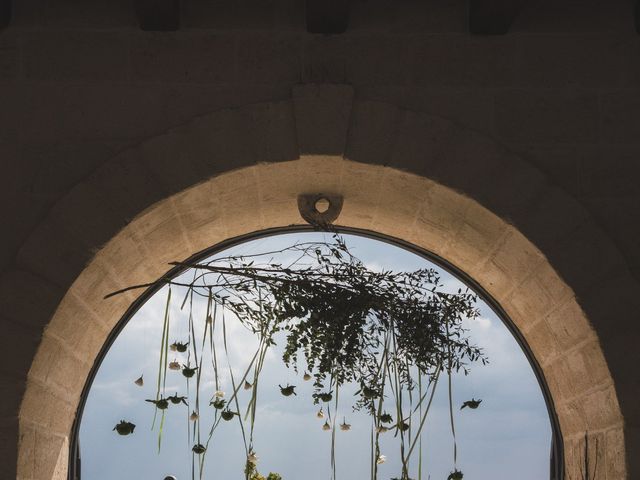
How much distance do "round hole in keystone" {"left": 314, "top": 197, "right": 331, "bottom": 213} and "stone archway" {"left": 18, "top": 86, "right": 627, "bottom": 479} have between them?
0.18 metres

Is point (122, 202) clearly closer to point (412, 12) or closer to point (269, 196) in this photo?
point (269, 196)

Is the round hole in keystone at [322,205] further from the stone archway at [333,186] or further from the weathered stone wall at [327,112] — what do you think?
the weathered stone wall at [327,112]

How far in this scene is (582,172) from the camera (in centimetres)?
360

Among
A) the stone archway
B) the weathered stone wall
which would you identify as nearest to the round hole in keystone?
the stone archway

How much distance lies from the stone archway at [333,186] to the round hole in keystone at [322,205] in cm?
18

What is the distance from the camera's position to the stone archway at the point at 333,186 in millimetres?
3494

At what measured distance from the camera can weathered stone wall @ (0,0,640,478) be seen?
3510mm

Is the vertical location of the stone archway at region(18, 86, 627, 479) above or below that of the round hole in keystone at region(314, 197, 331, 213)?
below

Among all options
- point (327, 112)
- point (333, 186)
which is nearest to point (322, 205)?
point (333, 186)

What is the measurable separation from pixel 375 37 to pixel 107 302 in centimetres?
161

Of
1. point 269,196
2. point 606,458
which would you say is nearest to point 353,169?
point 269,196

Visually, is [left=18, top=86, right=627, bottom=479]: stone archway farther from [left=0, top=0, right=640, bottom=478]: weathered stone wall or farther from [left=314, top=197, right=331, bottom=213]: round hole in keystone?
[left=314, top=197, right=331, bottom=213]: round hole in keystone

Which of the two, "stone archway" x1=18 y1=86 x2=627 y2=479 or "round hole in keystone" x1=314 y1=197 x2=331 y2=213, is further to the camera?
"round hole in keystone" x1=314 y1=197 x2=331 y2=213

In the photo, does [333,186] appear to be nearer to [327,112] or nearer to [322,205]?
[322,205]
